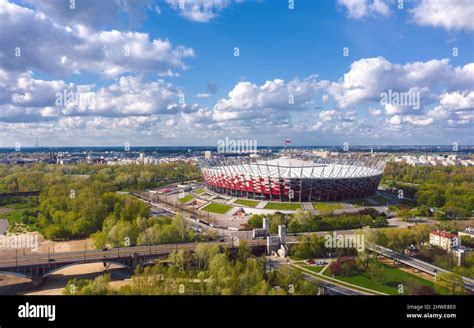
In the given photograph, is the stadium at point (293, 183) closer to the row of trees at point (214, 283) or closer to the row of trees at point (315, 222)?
the row of trees at point (315, 222)

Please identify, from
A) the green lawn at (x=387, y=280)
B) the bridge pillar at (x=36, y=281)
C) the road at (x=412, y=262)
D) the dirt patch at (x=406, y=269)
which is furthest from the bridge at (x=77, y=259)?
the road at (x=412, y=262)

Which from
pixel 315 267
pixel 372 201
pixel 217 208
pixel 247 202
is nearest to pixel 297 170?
pixel 247 202

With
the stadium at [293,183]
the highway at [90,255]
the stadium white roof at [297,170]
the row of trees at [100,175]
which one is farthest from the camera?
the row of trees at [100,175]

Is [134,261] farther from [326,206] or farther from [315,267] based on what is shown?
[326,206]

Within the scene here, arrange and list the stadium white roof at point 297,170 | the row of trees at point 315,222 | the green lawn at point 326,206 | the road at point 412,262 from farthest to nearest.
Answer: the stadium white roof at point 297,170, the green lawn at point 326,206, the row of trees at point 315,222, the road at point 412,262

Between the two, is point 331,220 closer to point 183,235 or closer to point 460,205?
point 183,235
